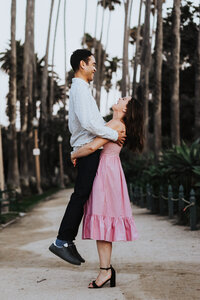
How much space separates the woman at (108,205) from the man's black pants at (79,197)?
6 centimetres

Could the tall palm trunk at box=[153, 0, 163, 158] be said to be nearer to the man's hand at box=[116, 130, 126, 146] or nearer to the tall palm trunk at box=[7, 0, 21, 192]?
the tall palm trunk at box=[7, 0, 21, 192]

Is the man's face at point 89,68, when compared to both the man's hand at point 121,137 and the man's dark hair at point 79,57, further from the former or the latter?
the man's hand at point 121,137

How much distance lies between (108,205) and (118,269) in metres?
1.52

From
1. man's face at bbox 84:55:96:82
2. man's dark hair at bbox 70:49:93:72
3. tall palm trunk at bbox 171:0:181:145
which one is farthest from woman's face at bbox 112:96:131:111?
tall palm trunk at bbox 171:0:181:145

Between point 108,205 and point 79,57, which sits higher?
point 79,57

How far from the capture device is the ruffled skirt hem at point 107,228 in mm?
5102

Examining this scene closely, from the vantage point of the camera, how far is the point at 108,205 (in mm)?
5188

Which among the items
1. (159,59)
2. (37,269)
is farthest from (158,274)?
(159,59)

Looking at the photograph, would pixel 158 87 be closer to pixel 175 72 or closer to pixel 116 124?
pixel 175 72

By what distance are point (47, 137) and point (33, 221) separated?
3235cm

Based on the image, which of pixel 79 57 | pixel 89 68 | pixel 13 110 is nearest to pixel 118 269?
pixel 89 68

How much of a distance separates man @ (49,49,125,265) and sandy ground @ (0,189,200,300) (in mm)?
407

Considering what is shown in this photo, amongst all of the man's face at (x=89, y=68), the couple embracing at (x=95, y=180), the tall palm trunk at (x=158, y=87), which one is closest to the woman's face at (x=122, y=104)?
the couple embracing at (x=95, y=180)

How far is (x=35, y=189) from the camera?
35.0m
